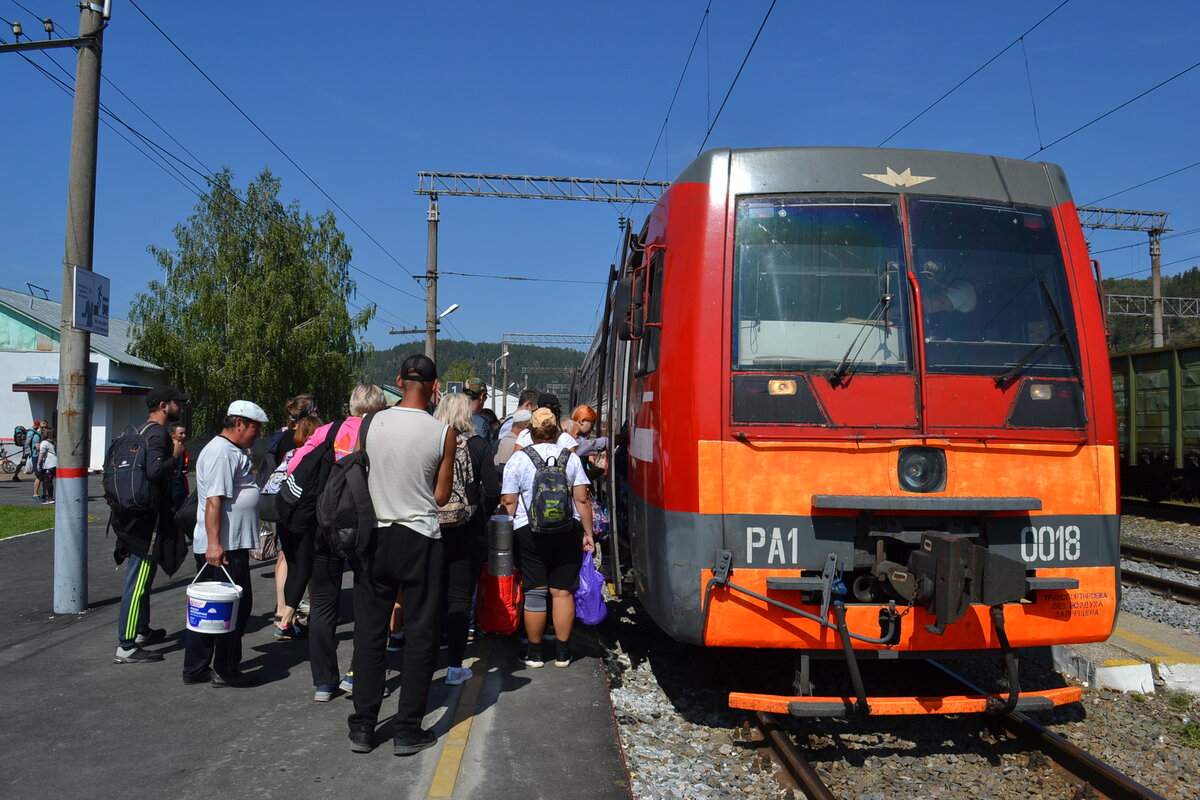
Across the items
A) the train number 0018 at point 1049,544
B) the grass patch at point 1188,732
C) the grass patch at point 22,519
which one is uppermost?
Result: the train number 0018 at point 1049,544

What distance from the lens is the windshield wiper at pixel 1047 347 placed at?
4.79 m

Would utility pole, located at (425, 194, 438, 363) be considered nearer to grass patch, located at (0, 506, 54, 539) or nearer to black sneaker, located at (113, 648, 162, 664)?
grass patch, located at (0, 506, 54, 539)

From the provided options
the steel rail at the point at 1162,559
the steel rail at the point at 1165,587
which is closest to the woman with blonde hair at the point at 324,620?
the steel rail at the point at 1165,587

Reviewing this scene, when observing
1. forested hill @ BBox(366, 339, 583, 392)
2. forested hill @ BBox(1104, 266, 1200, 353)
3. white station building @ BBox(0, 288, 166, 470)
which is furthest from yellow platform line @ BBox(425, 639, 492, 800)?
forested hill @ BBox(366, 339, 583, 392)

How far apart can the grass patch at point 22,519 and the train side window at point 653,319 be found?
1066cm

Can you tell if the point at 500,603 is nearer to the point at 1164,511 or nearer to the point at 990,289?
the point at 990,289

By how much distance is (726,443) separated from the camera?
4668 mm

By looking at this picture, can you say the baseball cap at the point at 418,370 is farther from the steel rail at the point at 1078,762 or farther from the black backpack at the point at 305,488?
the steel rail at the point at 1078,762

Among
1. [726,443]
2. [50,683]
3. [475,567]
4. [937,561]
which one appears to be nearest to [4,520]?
[50,683]

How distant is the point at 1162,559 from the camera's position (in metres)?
11.5

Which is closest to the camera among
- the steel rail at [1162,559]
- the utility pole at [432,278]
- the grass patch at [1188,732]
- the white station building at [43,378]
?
the grass patch at [1188,732]

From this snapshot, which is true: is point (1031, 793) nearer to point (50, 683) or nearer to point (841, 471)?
point (841, 471)

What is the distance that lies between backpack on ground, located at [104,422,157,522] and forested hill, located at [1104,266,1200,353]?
54860 millimetres

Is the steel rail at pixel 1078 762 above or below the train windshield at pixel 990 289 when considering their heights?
below
